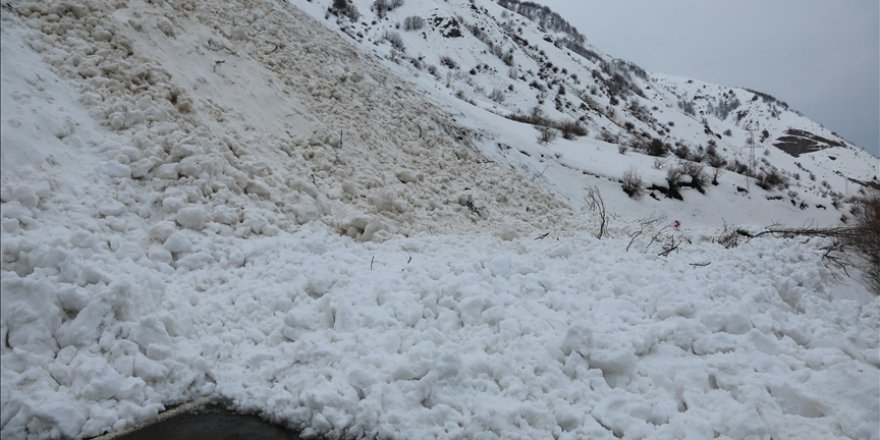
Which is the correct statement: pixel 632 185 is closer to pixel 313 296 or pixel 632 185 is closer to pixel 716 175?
pixel 716 175

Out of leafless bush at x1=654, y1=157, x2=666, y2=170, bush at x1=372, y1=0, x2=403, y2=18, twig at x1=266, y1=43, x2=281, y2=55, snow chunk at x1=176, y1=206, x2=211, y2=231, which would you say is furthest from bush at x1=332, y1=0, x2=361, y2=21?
snow chunk at x1=176, y1=206, x2=211, y2=231

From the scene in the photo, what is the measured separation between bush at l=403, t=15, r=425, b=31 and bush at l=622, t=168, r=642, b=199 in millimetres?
22667

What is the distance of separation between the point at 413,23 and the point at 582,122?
13195mm

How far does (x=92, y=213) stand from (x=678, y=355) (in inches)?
213

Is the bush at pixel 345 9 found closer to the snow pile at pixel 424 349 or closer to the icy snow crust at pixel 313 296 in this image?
the icy snow crust at pixel 313 296

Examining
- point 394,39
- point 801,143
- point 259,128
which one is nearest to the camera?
point 259,128

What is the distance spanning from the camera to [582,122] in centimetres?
2478

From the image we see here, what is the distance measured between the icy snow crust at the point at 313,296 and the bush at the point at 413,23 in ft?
80.9

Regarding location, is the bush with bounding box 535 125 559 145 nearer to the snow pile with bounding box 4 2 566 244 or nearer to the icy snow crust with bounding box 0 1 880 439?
the snow pile with bounding box 4 2 566 244

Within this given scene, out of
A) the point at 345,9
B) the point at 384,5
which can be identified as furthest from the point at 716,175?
the point at 384,5

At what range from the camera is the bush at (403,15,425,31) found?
101 ft

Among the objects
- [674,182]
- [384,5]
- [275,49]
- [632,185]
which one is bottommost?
[275,49]

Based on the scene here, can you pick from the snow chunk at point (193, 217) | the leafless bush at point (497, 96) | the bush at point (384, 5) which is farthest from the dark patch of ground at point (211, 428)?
the bush at point (384, 5)

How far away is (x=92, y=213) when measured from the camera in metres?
4.45
